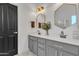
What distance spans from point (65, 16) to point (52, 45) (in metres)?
0.34

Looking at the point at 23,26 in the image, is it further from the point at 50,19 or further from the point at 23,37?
the point at 50,19

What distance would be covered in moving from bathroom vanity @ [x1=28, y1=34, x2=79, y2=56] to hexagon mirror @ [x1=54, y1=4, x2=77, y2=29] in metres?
0.16

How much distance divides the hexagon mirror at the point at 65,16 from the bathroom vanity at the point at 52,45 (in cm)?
16

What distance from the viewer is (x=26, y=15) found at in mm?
1391

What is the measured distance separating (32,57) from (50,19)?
458mm

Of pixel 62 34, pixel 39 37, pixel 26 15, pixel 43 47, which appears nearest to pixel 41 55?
pixel 43 47

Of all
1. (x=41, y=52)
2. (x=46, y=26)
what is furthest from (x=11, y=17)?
(x=41, y=52)

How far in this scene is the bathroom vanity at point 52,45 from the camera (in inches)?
50.9

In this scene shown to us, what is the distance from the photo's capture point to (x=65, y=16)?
1.38 metres

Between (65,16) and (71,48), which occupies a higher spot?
(65,16)

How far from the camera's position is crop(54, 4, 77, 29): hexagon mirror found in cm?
135

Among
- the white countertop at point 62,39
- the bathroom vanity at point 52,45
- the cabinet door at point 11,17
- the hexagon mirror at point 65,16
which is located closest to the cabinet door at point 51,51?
the bathroom vanity at point 52,45

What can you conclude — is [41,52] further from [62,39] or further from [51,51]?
[62,39]

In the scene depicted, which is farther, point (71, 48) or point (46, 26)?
point (46, 26)
